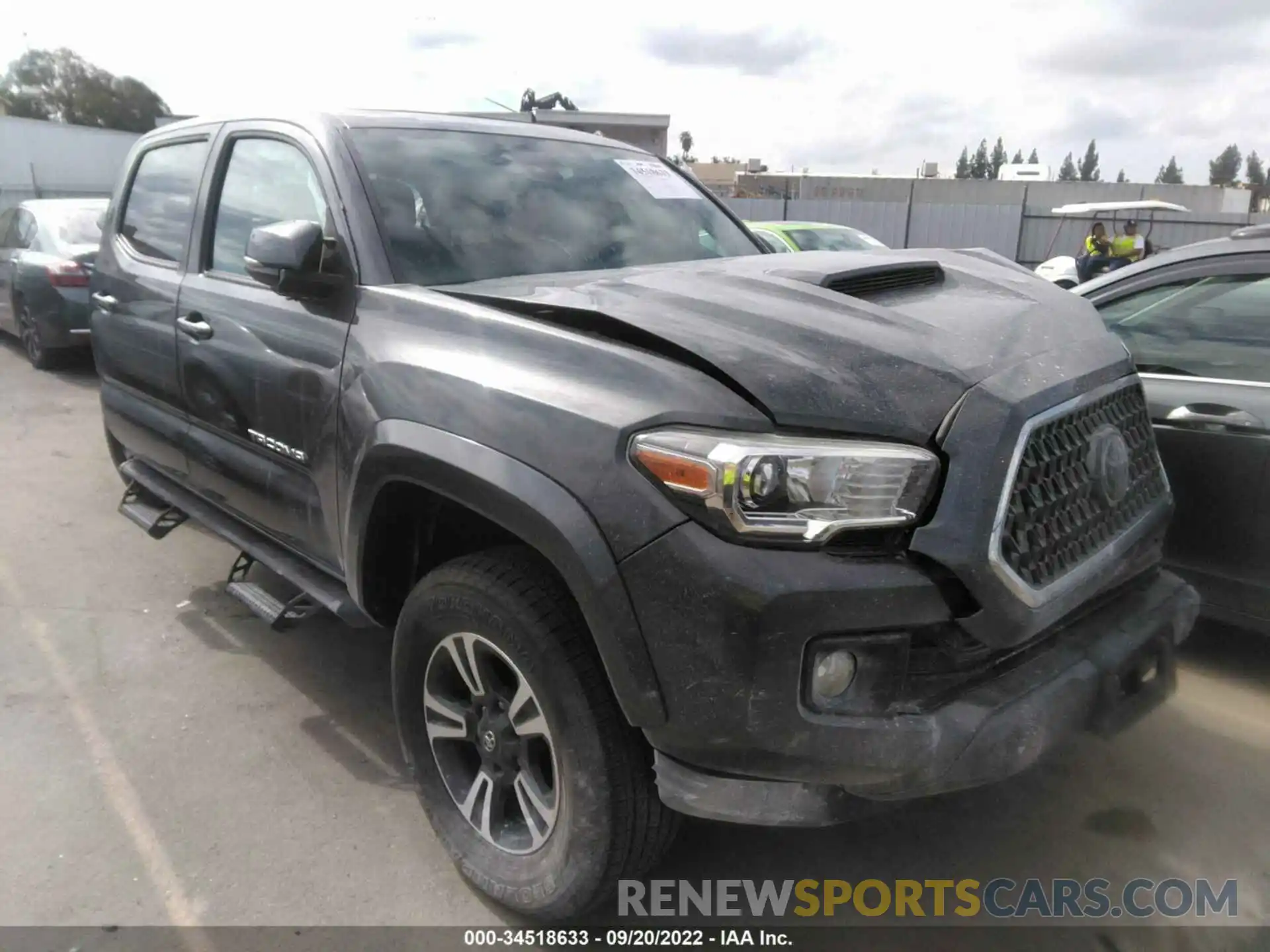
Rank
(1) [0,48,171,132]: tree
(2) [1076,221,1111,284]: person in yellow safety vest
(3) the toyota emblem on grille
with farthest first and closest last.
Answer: (1) [0,48,171,132]: tree → (2) [1076,221,1111,284]: person in yellow safety vest → (3) the toyota emblem on grille

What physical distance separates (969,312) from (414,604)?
5.28 feet

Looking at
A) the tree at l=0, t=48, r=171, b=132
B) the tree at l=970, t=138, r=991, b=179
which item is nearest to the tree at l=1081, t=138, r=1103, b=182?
the tree at l=970, t=138, r=991, b=179

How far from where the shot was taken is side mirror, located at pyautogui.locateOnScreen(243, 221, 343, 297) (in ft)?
8.97

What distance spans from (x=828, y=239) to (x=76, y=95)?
67.5 metres

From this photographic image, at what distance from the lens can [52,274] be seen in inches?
358

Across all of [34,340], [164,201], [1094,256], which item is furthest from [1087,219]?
[164,201]

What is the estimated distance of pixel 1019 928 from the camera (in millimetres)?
2510

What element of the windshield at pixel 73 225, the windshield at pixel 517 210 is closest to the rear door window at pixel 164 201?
the windshield at pixel 517 210

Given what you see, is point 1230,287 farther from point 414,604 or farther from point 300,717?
point 300,717

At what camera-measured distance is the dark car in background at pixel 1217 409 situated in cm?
325

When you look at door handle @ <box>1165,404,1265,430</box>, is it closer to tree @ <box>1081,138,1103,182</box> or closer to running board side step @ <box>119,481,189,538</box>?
running board side step @ <box>119,481,189,538</box>

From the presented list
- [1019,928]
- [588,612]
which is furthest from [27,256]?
[1019,928]

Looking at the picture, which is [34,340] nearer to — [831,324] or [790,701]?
[831,324]

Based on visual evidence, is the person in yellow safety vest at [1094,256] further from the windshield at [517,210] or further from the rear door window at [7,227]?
Answer: the rear door window at [7,227]
